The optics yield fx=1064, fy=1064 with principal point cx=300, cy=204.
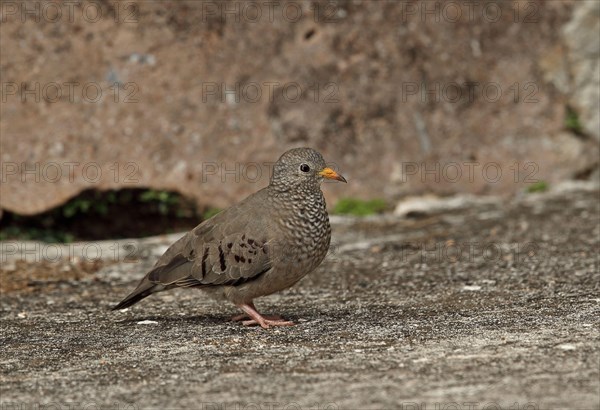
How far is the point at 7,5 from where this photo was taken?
9219 millimetres

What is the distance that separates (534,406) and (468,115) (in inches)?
256

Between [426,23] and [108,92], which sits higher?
[426,23]

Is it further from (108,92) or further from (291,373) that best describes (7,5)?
(291,373)

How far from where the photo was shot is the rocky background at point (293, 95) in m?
9.29

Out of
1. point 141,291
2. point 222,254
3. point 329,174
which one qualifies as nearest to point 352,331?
point 222,254

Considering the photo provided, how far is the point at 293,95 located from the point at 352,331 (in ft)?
15.1

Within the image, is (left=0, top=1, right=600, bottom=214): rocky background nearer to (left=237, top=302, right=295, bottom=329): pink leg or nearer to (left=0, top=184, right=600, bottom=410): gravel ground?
(left=0, top=184, right=600, bottom=410): gravel ground

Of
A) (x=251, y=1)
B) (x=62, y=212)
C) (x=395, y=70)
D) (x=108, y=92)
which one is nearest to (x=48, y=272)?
(x=62, y=212)

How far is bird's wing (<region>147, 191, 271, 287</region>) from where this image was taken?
6020 mm

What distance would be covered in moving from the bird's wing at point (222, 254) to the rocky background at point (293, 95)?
3.22 m

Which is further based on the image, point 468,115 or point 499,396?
point 468,115

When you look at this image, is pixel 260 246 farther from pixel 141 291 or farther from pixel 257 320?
pixel 141 291

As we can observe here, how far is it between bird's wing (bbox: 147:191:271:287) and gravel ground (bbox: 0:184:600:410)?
0.96 feet

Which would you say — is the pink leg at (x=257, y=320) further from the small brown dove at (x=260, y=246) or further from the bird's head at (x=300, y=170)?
the bird's head at (x=300, y=170)
